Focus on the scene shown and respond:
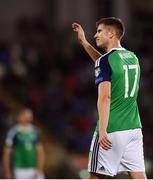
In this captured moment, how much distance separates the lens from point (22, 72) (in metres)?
19.5

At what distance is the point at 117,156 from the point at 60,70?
1255 centimetres

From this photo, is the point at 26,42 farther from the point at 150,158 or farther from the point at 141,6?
the point at 150,158

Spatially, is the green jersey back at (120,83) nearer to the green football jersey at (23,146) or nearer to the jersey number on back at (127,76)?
the jersey number on back at (127,76)

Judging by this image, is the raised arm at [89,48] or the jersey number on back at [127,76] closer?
the jersey number on back at [127,76]

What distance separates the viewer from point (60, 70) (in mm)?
20234

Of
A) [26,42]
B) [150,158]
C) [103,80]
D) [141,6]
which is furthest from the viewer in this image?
[141,6]

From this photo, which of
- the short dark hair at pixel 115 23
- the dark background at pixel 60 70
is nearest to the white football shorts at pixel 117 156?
the short dark hair at pixel 115 23

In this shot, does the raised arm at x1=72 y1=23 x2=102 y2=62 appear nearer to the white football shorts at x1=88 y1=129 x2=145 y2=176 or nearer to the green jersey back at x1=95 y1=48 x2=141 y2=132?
the green jersey back at x1=95 y1=48 x2=141 y2=132

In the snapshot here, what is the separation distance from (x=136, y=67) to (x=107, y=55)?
31 centimetres

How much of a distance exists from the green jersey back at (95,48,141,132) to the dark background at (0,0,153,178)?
8791 mm

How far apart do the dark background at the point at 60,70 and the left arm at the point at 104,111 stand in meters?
9.01

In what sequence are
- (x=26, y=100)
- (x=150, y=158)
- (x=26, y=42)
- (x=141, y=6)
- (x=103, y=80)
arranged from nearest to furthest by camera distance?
(x=103, y=80) → (x=150, y=158) → (x=26, y=100) → (x=26, y=42) → (x=141, y=6)

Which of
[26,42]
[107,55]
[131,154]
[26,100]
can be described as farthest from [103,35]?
[26,42]

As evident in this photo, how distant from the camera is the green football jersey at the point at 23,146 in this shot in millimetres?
13977
